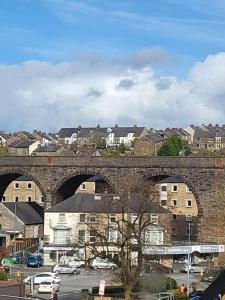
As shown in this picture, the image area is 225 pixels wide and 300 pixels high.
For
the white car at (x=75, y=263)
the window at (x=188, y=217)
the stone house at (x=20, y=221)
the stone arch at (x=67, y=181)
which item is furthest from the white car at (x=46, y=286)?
the window at (x=188, y=217)

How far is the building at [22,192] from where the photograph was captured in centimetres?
9762

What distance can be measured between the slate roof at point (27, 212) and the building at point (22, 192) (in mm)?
14351

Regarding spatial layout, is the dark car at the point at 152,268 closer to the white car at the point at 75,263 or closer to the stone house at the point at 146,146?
the white car at the point at 75,263

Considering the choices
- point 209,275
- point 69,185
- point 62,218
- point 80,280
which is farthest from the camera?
point 69,185

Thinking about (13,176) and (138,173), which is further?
(13,176)

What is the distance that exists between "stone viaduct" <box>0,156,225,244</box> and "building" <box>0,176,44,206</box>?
19459 mm

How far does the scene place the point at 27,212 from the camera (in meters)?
79.1

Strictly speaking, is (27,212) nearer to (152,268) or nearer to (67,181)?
(67,181)

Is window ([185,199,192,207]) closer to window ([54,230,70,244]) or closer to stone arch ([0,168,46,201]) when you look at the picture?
stone arch ([0,168,46,201])

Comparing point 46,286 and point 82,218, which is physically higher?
point 82,218

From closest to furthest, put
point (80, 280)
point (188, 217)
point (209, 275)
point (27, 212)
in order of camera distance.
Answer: point (80, 280) < point (209, 275) < point (27, 212) < point (188, 217)

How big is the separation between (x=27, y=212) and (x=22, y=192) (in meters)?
19.0

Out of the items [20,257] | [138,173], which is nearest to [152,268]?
[20,257]

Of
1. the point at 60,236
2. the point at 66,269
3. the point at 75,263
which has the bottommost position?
the point at 66,269
